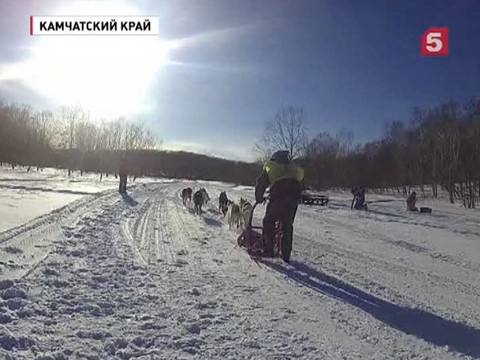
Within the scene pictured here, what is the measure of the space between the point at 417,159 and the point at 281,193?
68.8 meters

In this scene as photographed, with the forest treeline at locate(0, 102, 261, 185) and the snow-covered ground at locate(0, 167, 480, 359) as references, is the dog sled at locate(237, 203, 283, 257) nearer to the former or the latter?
the snow-covered ground at locate(0, 167, 480, 359)

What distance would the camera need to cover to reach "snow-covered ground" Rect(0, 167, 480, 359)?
12.5ft

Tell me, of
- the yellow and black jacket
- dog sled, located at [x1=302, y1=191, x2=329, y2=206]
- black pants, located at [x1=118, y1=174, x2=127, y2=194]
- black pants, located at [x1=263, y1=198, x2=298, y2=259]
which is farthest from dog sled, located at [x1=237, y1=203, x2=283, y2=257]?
dog sled, located at [x1=302, y1=191, x2=329, y2=206]

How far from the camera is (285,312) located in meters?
4.82

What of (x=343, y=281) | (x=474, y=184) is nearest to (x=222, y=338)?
(x=343, y=281)

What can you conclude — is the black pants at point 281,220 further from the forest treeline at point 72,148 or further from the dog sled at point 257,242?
the forest treeline at point 72,148

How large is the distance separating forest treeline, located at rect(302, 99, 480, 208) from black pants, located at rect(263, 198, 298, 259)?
113 feet

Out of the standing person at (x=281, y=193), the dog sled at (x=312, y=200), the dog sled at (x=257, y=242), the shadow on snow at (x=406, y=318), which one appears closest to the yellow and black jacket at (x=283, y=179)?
the standing person at (x=281, y=193)

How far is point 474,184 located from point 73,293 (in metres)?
46.7

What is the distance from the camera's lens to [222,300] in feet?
17.0

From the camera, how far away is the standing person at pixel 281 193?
734 centimetres

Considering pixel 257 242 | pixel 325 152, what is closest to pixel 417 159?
pixel 325 152

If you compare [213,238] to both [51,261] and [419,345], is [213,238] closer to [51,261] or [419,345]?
[51,261]

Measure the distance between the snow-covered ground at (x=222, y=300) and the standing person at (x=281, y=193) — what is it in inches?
19.5
